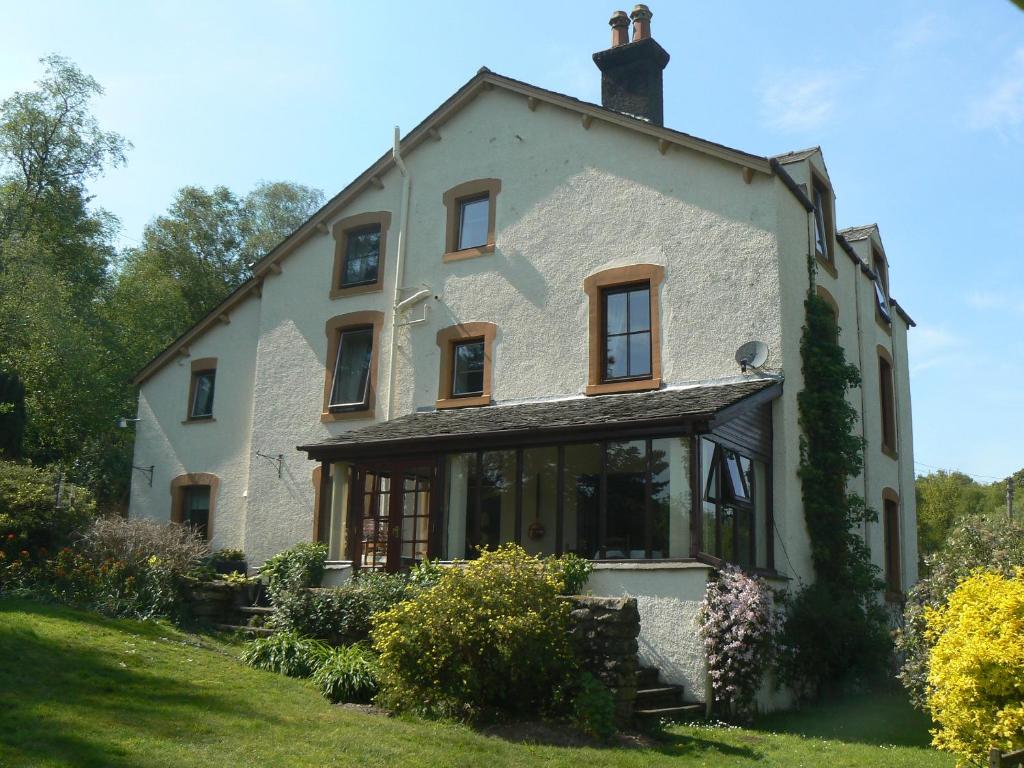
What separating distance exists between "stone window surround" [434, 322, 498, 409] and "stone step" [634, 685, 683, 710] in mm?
6636

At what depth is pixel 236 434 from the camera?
70.4 feet

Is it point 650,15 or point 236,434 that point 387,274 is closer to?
point 236,434

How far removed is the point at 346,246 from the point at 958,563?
13.1 m

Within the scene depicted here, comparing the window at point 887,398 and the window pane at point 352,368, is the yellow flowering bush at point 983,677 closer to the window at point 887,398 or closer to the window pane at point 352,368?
the window at point 887,398

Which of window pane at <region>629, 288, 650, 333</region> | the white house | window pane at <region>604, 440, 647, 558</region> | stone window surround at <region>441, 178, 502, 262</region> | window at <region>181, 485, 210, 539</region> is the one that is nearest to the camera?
the white house

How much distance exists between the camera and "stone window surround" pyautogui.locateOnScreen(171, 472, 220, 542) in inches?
838

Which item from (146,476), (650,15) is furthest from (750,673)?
(146,476)

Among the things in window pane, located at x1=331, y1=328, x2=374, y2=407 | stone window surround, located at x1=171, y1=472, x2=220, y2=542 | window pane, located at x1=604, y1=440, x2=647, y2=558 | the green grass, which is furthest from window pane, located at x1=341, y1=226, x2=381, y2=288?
the green grass

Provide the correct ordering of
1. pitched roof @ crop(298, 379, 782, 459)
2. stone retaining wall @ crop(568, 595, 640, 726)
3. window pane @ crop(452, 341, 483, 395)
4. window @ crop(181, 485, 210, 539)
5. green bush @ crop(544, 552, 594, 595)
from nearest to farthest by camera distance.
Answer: stone retaining wall @ crop(568, 595, 640, 726) < green bush @ crop(544, 552, 594, 595) < pitched roof @ crop(298, 379, 782, 459) < window pane @ crop(452, 341, 483, 395) < window @ crop(181, 485, 210, 539)

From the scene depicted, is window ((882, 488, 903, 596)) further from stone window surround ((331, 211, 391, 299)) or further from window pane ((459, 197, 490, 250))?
stone window surround ((331, 211, 391, 299))

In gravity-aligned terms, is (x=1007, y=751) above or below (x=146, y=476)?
below

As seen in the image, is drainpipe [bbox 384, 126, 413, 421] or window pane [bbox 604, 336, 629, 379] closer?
window pane [bbox 604, 336, 629, 379]

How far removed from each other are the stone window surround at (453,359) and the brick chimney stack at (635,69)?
5.06 metres

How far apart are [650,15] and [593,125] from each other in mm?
3213
